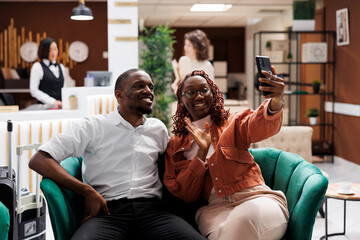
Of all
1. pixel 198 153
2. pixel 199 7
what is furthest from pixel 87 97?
pixel 199 7

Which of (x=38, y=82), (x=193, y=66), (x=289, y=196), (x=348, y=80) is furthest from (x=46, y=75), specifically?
(x=348, y=80)

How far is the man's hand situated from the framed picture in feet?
18.5

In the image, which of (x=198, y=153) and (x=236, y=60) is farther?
(x=236, y=60)

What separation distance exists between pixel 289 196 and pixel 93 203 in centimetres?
106

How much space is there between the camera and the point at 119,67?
19.5 ft

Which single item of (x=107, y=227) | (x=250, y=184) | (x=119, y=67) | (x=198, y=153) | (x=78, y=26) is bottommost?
(x=107, y=227)

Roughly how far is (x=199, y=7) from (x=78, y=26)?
9.55 feet

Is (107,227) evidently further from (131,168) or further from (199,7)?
(199,7)

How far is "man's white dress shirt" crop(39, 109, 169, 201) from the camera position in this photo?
247 centimetres

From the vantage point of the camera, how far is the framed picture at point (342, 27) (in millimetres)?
6840

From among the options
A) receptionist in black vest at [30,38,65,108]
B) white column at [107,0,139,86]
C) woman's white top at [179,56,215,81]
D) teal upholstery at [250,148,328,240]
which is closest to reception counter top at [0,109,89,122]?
receptionist in black vest at [30,38,65,108]

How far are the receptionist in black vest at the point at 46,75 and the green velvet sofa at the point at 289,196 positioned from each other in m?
3.31

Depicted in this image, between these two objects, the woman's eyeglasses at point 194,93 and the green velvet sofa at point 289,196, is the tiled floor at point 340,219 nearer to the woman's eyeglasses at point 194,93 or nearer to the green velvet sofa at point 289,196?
the green velvet sofa at point 289,196

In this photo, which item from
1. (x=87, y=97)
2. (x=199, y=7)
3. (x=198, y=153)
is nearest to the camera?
(x=198, y=153)
